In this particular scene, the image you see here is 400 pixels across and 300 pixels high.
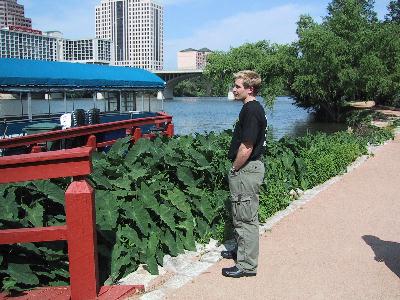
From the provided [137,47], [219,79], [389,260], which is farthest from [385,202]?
[137,47]

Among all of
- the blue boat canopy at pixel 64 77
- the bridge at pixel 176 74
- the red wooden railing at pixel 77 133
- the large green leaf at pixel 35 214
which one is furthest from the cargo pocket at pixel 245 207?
the bridge at pixel 176 74

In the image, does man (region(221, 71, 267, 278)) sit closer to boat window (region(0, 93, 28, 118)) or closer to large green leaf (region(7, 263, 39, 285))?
large green leaf (region(7, 263, 39, 285))

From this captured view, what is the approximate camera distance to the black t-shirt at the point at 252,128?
12.2 ft

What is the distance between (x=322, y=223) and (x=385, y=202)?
71.3 inches

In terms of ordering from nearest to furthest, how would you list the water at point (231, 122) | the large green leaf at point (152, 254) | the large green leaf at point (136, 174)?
1. the large green leaf at point (152, 254)
2. the large green leaf at point (136, 174)
3. the water at point (231, 122)

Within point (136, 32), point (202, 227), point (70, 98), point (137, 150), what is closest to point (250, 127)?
point (202, 227)

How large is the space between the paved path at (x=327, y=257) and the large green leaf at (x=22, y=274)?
102 centimetres

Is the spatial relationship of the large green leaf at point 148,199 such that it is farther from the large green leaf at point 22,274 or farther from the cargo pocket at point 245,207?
the large green leaf at point 22,274

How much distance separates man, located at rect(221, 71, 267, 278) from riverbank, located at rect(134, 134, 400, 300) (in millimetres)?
192

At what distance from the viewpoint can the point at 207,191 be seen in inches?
216

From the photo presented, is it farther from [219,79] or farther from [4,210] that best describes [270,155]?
[219,79]

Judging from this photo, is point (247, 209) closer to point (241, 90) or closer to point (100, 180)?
point (241, 90)

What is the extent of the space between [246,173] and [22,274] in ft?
6.31

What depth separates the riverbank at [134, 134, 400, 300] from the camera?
12.1 ft
